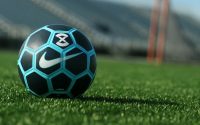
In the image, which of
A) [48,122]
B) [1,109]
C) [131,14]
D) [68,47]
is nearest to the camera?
[48,122]

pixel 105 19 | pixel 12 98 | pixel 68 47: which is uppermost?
pixel 105 19

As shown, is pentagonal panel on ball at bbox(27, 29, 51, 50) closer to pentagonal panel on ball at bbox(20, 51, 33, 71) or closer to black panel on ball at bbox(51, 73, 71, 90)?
pentagonal panel on ball at bbox(20, 51, 33, 71)

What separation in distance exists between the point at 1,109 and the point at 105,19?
128 ft

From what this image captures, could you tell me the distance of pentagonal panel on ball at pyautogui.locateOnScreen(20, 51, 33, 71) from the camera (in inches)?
185

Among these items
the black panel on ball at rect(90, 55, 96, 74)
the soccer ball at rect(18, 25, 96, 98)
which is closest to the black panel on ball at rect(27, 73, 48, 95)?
the soccer ball at rect(18, 25, 96, 98)

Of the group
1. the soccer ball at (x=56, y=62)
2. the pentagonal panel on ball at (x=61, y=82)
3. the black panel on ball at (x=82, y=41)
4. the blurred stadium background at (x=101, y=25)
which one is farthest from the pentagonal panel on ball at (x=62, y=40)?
the blurred stadium background at (x=101, y=25)

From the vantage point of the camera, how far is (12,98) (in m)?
4.86

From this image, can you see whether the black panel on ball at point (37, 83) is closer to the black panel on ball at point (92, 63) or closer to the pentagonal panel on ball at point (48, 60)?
the pentagonal panel on ball at point (48, 60)

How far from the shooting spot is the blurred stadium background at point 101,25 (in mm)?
36094

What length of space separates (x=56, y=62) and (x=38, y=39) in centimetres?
34

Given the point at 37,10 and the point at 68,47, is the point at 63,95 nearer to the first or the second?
the point at 68,47

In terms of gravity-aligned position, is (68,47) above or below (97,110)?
above

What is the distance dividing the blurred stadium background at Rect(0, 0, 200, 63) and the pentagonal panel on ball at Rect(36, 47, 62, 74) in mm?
28837

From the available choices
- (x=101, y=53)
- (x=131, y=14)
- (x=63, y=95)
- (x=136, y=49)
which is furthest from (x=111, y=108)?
(x=131, y=14)
